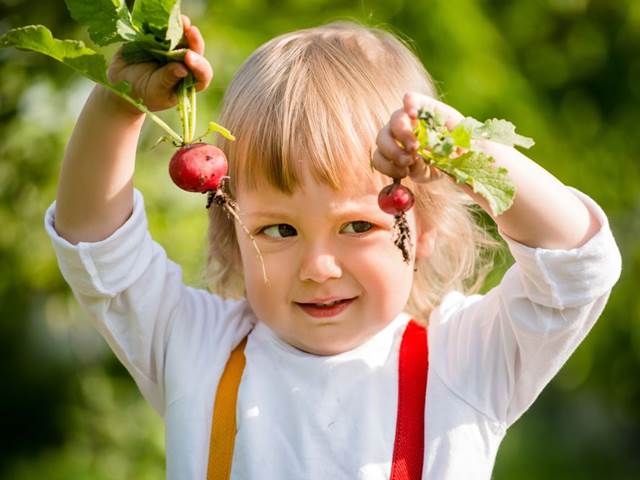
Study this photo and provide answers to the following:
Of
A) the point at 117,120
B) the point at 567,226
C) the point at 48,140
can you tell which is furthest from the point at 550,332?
the point at 48,140

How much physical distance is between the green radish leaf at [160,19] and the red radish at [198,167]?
0.42ft

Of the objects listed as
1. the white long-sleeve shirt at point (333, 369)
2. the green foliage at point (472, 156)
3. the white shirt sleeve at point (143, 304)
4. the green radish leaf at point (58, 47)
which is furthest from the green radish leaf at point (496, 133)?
the white shirt sleeve at point (143, 304)

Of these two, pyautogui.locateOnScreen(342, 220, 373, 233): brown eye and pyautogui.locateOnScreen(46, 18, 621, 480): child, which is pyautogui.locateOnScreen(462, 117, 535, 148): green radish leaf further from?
pyautogui.locateOnScreen(342, 220, 373, 233): brown eye

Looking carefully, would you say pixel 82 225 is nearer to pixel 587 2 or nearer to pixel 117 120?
pixel 117 120

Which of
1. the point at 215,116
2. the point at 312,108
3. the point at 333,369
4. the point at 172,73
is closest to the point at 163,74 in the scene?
the point at 172,73

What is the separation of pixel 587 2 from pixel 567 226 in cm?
201

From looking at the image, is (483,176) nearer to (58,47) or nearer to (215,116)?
(58,47)

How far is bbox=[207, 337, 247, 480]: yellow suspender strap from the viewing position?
Answer: 150 cm

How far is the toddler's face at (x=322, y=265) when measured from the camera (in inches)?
57.3

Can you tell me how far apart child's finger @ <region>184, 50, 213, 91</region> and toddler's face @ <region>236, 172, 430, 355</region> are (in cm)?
24

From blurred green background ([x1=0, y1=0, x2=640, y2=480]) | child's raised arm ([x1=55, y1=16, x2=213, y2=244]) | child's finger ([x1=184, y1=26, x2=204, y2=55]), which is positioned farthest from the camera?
blurred green background ([x1=0, y1=0, x2=640, y2=480])

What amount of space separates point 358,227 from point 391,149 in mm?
288

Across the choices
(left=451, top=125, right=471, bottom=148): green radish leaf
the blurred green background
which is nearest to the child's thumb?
(left=451, top=125, right=471, bottom=148): green radish leaf

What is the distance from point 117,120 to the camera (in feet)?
4.67
